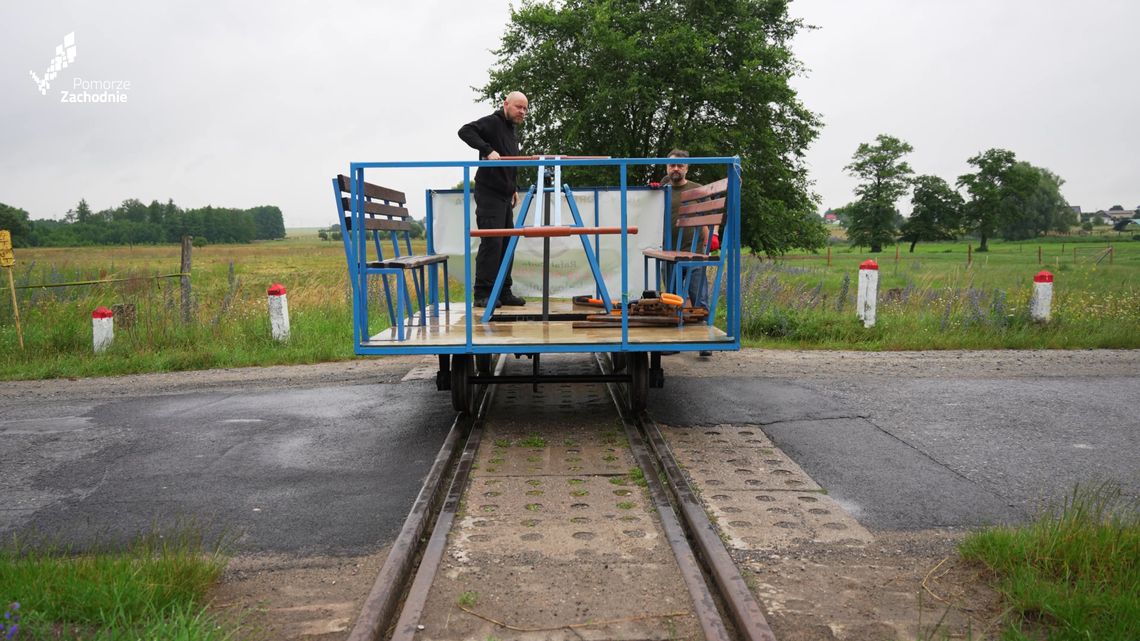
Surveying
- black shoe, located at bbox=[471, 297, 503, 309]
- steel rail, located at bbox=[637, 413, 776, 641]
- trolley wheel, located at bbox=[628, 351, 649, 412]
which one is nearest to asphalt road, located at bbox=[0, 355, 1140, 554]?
trolley wheel, located at bbox=[628, 351, 649, 412]

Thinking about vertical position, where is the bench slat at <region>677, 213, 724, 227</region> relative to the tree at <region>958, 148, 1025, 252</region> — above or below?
below

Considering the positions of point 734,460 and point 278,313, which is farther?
point 278,313

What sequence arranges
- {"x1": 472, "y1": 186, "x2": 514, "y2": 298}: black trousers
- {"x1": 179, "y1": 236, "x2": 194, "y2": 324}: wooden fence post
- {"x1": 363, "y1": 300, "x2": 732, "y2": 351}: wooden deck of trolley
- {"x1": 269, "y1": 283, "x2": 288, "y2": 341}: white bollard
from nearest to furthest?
1. {"x1": 363, "y1": 300, "x2": 732, "y2": 351}: wooden deck of trolley
2. {"x1": 472, "y1": 186, "x2": 514, "y2": 298}: black trousers
3. {"x1": 269, "y1": 283, "x2": 288, "y2": 341}: white bollard
4. {"x1": 179, "y1": 236, "x2": 194, "y2": 324}: wooden fence post

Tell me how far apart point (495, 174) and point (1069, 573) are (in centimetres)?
561

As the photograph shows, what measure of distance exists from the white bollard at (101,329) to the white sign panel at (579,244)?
16.8ft

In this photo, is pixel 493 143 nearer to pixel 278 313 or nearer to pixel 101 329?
pixel 278 313

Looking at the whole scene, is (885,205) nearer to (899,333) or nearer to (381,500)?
(899,333)

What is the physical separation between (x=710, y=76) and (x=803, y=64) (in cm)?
544

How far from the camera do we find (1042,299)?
12.0 m

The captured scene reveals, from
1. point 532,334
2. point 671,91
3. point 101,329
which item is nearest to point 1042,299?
point 532,334

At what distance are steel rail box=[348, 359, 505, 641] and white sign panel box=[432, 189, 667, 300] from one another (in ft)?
12.9

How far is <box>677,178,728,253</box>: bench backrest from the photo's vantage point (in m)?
6.93

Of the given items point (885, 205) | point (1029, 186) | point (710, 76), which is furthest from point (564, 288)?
point (1029, 186)

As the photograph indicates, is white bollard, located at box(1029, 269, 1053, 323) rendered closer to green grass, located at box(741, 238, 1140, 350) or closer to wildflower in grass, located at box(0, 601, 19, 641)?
green grass, located at box(741, 238, 1140, 350)
